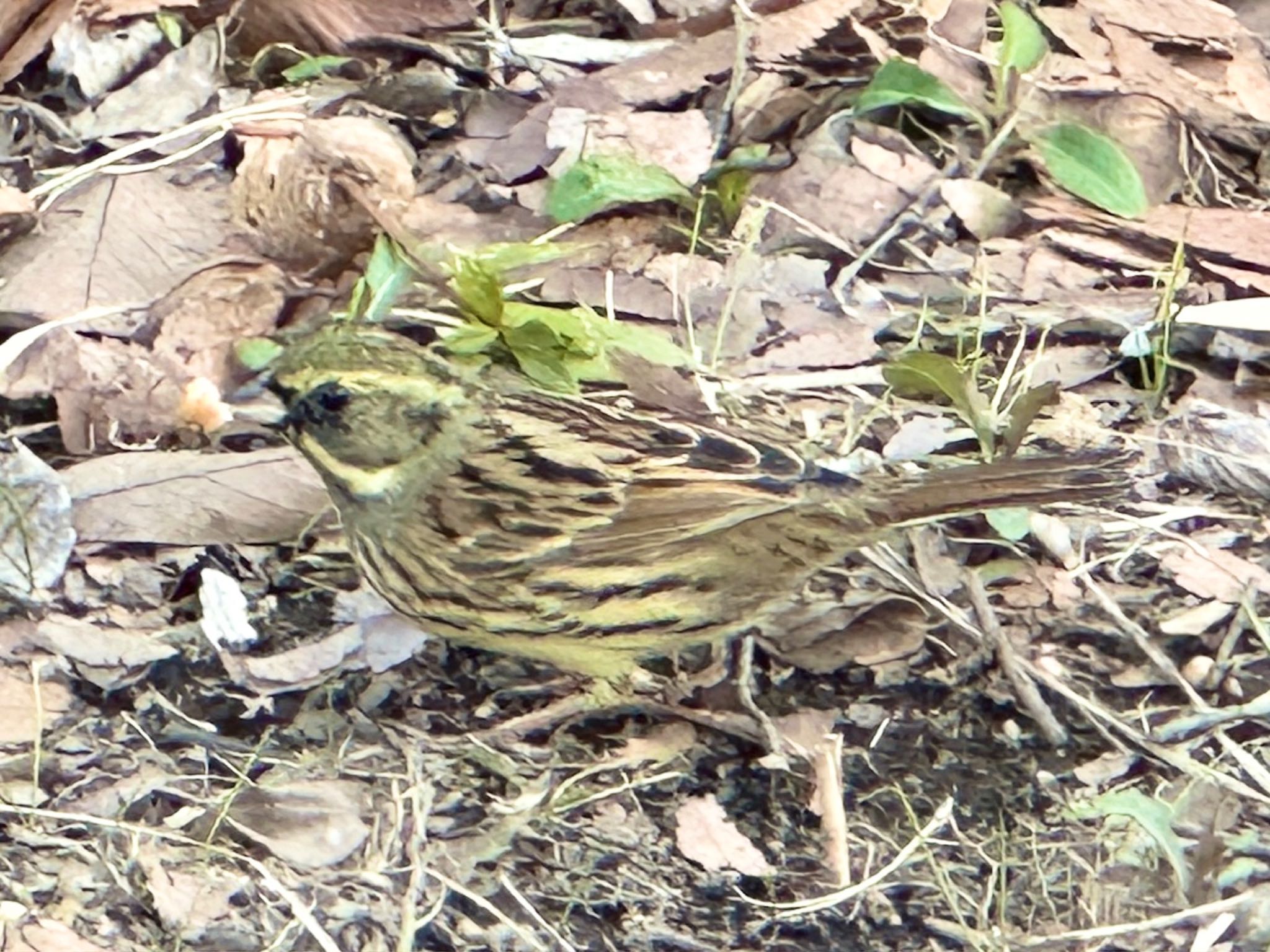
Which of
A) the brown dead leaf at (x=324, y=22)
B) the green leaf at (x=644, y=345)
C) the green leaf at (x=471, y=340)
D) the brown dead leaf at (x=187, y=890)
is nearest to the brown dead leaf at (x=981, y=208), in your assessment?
the green leaf at (x=644, y=345)

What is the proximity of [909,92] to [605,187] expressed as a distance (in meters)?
0.98

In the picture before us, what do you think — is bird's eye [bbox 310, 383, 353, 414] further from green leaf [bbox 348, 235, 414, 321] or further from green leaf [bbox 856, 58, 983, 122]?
green leaf [bbox 856, 58, 983, 122]

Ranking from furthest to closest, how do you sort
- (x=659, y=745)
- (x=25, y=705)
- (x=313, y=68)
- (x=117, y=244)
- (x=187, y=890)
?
1. (x=313, y=68)
2. (x=117, y=244)
3. (x=659, y=745)
4. (x=25, y=705)
5. (x=187, y=890)

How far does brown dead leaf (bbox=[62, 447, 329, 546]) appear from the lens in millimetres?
4160

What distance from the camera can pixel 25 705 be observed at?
380cm

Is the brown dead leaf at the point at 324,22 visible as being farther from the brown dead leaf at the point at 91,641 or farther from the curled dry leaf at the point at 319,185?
the brown dead leaf at the point at 91,641

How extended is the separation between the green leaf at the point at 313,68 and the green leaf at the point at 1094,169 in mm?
2060

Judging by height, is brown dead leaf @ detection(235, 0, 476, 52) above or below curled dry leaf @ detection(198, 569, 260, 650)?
above

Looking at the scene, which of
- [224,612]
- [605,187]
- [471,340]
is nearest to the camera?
[224,612]

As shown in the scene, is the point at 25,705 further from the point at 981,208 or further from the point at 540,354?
the point at 981,208

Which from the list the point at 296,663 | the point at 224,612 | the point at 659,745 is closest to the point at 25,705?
the point at 224,612

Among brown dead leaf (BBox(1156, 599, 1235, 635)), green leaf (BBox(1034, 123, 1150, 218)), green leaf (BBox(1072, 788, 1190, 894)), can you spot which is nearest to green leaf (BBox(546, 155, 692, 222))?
green leaf (BBox(1034, 123, 1150, 218))

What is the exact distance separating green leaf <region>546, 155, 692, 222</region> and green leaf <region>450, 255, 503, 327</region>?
553 millimetres

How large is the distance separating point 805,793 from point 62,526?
5.91ft
